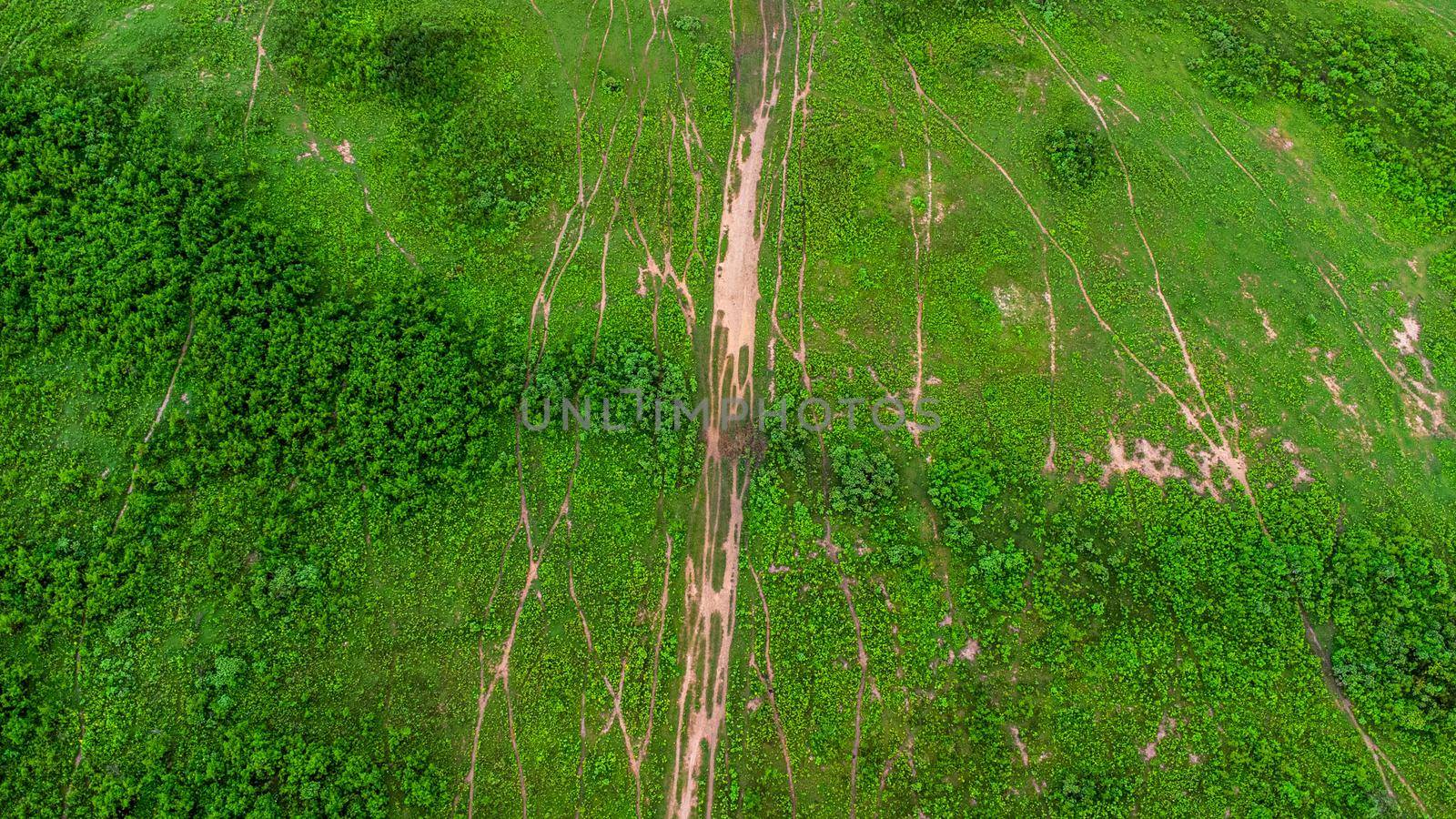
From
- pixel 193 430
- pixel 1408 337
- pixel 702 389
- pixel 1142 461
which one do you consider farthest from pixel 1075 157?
pixel 193 430

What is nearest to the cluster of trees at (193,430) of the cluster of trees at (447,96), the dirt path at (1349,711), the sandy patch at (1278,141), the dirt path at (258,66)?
the dirt path at (258,66)

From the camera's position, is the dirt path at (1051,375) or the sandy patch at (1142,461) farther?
the dirt path at (1051,375)

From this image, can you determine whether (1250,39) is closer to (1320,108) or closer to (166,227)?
(1320,108)

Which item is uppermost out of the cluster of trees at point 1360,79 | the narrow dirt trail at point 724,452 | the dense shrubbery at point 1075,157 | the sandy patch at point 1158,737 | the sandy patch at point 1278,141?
the cluster of trees at point 1360,79

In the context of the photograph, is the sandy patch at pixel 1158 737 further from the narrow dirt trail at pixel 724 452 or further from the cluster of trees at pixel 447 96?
the cluster of trees at pixel 447 96

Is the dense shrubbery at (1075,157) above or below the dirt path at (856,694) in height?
above

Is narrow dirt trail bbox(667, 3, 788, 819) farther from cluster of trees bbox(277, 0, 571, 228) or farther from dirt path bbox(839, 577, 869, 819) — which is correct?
cluster of trees bbox(277, 0, 571, 228)

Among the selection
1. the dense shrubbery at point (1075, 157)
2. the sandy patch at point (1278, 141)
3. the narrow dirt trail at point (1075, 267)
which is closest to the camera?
the narrow dirt trail at point (1075, 267)
